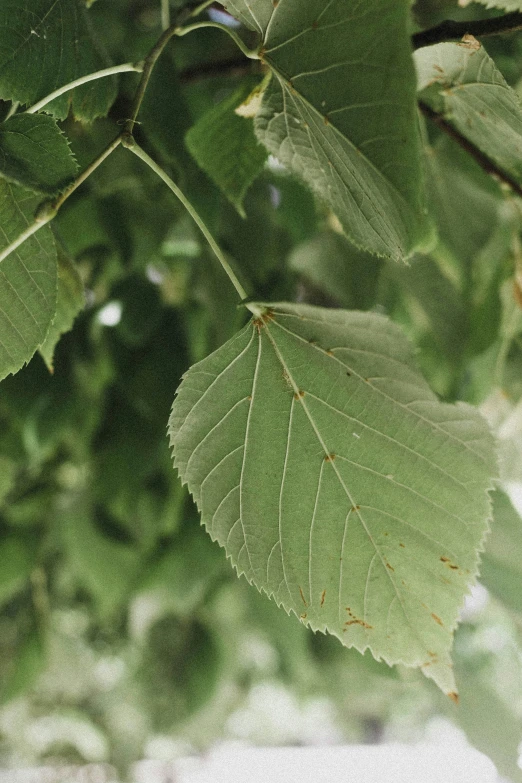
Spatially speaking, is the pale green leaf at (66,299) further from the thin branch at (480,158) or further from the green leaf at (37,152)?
the thin branch at (480,158)

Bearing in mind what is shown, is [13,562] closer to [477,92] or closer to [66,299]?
[66,299]

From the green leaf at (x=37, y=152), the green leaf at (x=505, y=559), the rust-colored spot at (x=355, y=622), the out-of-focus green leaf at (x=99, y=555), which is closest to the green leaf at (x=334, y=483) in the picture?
the rust-colored spot at (x=355, y=622)

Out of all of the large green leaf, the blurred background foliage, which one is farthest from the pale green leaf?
the large green leaf

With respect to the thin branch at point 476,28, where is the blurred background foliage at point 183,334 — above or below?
below

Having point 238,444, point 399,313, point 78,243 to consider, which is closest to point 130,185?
point 78,243

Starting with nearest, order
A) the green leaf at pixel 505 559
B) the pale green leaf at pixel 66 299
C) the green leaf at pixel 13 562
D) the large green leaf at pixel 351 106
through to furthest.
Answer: the large green leaf at pixel 351 106, the pale green leaf at pixel 66 299, the green leaf at pixel 505 559, the green leaf at pixel 13 562

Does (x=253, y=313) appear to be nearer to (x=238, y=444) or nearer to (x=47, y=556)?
(x=238, y=444)

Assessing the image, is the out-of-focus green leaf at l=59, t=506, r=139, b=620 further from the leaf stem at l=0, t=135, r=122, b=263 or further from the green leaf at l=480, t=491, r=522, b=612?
the leaf stem at l=0, t=135, r=122, b=263
